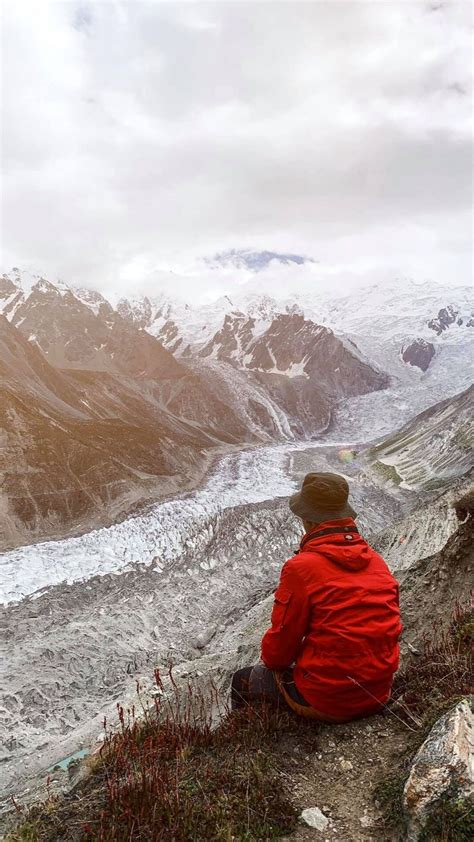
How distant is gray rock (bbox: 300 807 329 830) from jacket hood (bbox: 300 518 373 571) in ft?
5.96

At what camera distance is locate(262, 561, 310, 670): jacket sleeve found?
428 cm

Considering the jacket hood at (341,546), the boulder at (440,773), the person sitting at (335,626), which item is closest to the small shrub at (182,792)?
the person sitting at (335,626)

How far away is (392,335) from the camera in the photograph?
190 m

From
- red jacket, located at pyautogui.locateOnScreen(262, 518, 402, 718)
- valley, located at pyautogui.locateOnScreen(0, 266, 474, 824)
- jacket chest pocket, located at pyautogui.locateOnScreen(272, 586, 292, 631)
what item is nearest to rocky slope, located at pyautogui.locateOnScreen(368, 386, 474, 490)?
valley, located at pyautogui.locateOnScreen(0, 266, 474, 824)

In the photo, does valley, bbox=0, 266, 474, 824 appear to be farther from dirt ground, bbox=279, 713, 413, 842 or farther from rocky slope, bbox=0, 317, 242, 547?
dirt ground, bbox=279, 713, 413, 842

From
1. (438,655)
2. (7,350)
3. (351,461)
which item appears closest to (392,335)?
(351,461)

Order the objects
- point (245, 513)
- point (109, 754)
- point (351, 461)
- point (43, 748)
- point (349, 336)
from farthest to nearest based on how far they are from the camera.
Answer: point (349, 336), point (351, 461), point (245, 513), point (43, 748), point (109, 754)

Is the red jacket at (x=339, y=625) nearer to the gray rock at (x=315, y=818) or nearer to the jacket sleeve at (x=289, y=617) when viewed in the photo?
the jacket sleeve at (x=289, y=617)

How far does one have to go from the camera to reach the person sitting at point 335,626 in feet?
13.6

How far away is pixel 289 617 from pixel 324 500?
1.12 metres

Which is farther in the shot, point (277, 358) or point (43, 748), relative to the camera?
point (277, 358)

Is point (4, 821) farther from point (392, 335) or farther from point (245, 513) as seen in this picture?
point (392, 335)

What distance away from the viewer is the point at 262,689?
4859mm

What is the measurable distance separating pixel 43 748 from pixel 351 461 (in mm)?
64184
